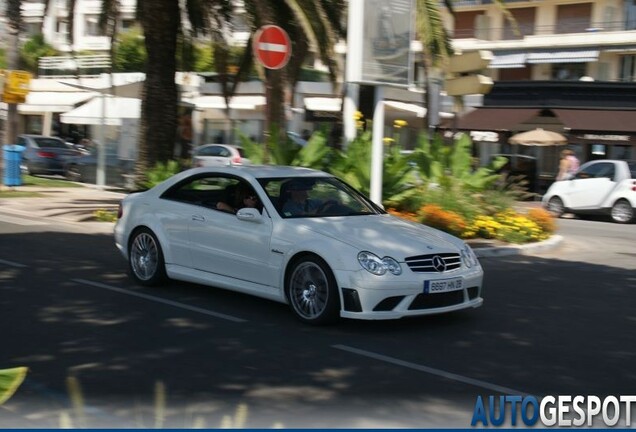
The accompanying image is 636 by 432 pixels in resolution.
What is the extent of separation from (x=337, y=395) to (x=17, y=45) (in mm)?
21803

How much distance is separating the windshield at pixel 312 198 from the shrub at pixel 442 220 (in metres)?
5.09

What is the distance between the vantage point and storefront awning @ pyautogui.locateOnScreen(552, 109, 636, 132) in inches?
1366

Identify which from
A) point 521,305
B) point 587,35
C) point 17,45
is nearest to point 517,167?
point 587,35

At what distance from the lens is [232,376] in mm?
6402

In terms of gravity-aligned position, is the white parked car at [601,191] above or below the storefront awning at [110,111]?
below

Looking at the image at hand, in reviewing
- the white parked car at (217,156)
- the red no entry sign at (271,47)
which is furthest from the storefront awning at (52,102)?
the red no entry sign at (271,47)

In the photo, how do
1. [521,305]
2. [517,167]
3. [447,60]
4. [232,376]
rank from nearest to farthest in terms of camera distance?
[232,376]
[521,305]
[447,60]
[517,167]

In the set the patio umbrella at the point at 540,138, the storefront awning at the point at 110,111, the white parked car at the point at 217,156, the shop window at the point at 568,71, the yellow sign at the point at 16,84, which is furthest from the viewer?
the shop window at the point at 568,71

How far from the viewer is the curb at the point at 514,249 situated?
45.4ft

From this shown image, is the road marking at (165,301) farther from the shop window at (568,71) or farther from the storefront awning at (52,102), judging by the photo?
the shop window at (568,71)

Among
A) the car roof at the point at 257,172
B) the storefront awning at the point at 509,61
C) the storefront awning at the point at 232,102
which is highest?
the storefront awning at the point at 509,61

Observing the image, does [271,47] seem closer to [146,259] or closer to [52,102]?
[146,259]

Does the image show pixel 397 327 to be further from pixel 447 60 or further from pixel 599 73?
pixel 599 73

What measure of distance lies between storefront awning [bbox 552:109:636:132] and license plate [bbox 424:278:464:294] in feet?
93.6
